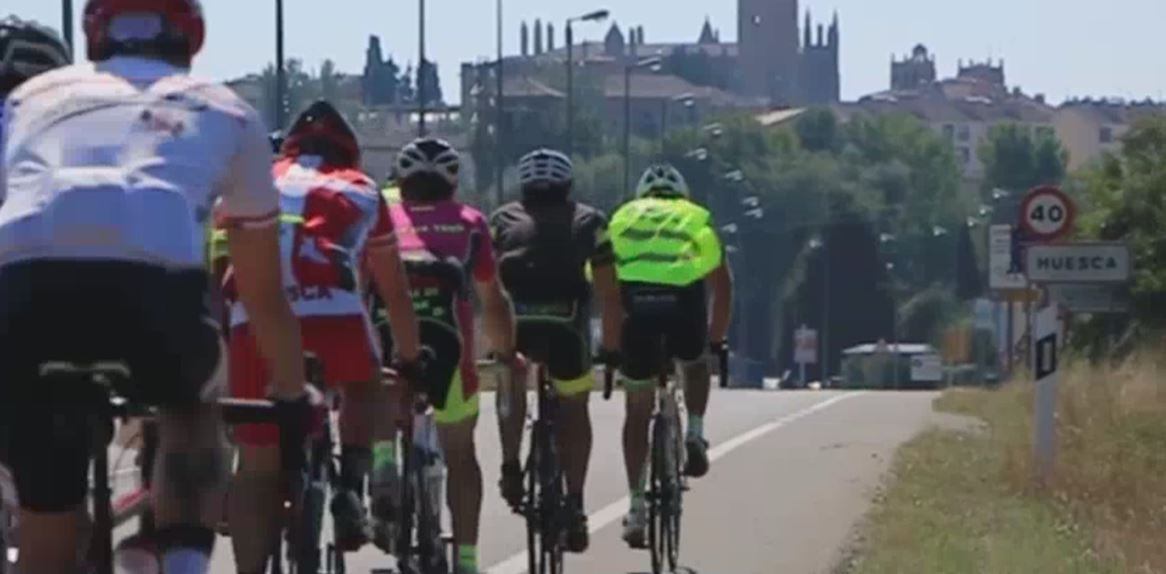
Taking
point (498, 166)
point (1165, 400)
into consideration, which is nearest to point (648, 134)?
point (498, 166)

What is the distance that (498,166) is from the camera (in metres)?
65.4

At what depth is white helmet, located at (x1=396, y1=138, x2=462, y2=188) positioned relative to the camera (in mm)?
11348

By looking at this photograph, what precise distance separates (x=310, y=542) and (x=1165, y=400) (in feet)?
74.8

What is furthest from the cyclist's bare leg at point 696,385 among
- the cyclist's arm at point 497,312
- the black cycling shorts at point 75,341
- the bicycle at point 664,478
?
the black cycling shorts at point 75,341

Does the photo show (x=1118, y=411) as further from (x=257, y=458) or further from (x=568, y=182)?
(x=257, y=458)

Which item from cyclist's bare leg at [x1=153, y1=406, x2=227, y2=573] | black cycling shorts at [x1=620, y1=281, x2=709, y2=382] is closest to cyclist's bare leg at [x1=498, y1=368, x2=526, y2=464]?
black cycling shorts at [x1=620, y1=281, x2=709, y2=382]

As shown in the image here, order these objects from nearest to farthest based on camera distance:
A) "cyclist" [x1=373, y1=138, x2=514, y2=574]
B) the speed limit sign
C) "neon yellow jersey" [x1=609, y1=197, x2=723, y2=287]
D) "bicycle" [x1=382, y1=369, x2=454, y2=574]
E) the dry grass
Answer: "bicycle" [x1=382, y1=369, x2=454, y2=574] → "cyclist" [x1=373, y1=138, x2=514, y2=574] → "neon yellow jersey" [x1=609, y1=197, x2=723, y2=287] → the dry grass → the speed limit sign

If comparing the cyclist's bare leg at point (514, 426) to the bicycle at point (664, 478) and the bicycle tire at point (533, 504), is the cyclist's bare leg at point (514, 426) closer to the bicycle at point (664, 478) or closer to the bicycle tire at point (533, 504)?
the bicycle tire at point (533, 504)

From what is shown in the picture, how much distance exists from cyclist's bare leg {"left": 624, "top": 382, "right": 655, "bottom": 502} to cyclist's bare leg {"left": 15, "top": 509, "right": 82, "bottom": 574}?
8.14 meters

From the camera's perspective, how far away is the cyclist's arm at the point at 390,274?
361 inches

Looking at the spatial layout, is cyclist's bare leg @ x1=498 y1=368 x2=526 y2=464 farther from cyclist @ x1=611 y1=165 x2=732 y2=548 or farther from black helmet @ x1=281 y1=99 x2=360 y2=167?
black helmet @ x1=281 y1=99 x2=360 y2=167

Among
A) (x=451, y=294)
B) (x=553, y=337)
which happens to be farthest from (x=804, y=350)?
(x=451, y=294)

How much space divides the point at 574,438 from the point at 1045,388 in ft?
26.9

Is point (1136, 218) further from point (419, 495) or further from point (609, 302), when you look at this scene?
point (419, 495)
